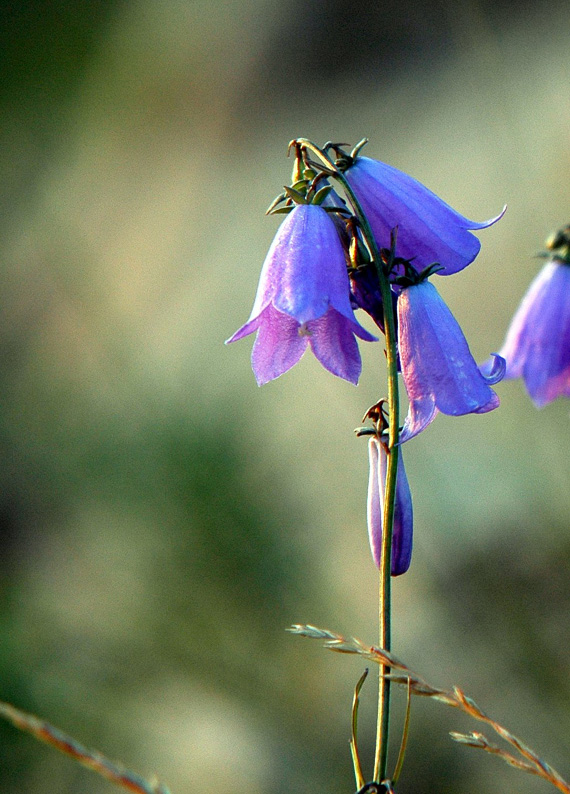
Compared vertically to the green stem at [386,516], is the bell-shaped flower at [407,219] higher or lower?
higher

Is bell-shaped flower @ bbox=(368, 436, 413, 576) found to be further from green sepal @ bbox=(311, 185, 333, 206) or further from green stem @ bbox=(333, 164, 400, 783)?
green sepal @ bbox=(311, 185, 333, 206)

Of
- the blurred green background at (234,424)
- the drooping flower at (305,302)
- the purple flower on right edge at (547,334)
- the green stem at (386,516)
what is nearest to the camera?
the green stem at (386,516)

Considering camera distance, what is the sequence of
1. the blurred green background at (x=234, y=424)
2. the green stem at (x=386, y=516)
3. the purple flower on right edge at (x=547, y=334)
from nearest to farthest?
the green stem at (x=386, y=516), the purple flower on right edge at (x=547, y=334), the blurred green background at (x=234, y=424)

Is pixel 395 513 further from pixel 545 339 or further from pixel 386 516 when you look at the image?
pixel 545 339

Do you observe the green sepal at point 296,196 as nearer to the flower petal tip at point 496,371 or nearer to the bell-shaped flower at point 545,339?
the flower petal tip at point 496,371

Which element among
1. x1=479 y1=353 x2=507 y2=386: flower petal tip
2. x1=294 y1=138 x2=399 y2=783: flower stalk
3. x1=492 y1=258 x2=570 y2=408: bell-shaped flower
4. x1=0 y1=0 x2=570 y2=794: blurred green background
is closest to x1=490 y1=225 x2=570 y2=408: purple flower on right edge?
x1=492 y1=258 x2=570 y2=408: bell-shaped flower

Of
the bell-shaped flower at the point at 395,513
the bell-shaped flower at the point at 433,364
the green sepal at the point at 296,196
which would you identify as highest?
the green sepal at the point at 296,196

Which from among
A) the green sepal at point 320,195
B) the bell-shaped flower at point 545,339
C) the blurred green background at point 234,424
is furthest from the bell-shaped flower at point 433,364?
the blurred green background at point 234,424
